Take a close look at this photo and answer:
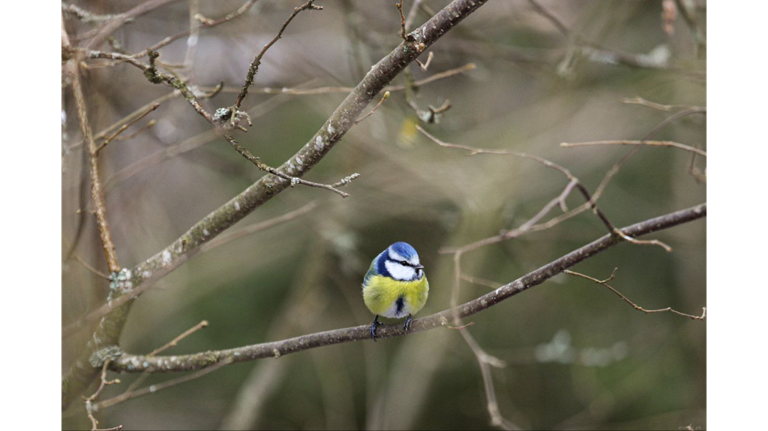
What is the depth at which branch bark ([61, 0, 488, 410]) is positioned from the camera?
6.25 ft

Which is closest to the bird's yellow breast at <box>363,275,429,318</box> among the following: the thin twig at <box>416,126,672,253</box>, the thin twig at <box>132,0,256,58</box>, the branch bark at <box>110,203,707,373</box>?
the branch bark at <box>110,203,707,373</box>

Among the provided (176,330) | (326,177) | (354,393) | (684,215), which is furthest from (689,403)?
(176,330)

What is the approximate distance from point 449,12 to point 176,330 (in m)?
4.67

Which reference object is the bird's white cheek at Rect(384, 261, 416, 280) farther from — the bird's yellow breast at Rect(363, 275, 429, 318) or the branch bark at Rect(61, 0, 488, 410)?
the branch bark at Rect(61, 0, 488, 410)

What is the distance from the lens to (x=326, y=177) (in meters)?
4.45

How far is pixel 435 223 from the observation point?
5.09m

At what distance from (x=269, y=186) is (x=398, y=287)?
100cm

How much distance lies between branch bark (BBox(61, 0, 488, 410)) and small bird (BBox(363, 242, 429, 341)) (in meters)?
0.90

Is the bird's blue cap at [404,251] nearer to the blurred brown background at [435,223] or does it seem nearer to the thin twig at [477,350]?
the thin twig at [477,350]

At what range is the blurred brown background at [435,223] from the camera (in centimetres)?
440

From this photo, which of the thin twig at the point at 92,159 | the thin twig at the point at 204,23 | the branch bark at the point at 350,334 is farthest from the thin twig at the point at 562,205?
the thin twig at the point at 92,159

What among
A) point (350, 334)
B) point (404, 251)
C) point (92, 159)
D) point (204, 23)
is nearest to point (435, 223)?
point (404, 251)

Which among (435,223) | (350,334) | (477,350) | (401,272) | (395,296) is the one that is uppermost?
(435,223)

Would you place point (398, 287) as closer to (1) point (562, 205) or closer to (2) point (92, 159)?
(1) point (562, 205)
